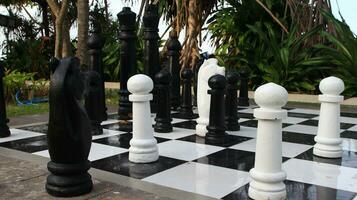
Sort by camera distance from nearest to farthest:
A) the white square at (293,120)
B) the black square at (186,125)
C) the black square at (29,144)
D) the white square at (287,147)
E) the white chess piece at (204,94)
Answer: the white square at (287,147)
the black square at (29,144)
the white chess piece at (204,94)
the black square at (186,125)
the white square at (293,120)

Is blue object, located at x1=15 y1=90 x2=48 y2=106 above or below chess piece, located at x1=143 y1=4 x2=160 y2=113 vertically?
below

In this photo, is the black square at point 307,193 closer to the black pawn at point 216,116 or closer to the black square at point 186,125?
the black pawn at point 216,116

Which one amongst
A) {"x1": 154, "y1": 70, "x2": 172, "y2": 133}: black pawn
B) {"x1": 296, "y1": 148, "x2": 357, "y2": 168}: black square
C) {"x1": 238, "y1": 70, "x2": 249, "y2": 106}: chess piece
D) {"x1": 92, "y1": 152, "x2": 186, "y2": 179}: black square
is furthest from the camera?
{"x1": 238, "y1": 70, "x2": 249, "y2": 106}: chess piece

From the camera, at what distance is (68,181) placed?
193cm

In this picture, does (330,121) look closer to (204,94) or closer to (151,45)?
(204,94)

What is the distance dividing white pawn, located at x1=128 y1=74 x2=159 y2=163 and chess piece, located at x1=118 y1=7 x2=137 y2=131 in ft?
4.34

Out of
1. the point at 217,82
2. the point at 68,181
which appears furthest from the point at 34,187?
the point at 217,82

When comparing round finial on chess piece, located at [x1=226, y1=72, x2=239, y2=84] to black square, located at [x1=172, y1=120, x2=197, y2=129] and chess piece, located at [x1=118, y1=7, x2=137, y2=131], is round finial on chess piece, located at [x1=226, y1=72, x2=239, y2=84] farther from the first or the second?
chess piece, located at [x1=118, y1=7, x2=137, y2=131]

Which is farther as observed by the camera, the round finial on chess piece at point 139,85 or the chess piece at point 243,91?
Answer: the chess piece at point 243,91

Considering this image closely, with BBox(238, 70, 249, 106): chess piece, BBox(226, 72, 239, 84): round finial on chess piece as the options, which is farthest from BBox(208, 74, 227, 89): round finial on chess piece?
BBox(238, 70, 249, 106): chess piece

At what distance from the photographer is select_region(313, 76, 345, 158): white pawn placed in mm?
2623

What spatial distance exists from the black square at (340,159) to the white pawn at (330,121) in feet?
0.13

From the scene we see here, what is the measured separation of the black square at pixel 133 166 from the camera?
2307 millimetres

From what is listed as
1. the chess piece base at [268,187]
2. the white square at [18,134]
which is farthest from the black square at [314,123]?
the white square at [18,134]
